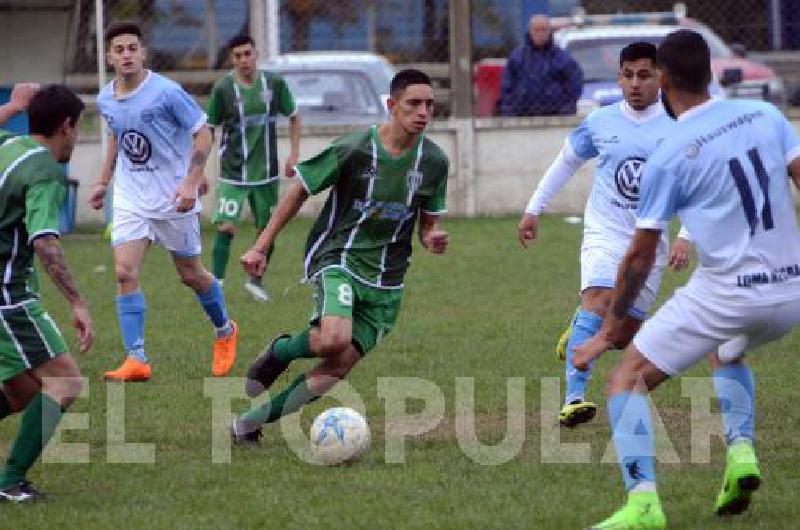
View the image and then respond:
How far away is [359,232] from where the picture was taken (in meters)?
7.59

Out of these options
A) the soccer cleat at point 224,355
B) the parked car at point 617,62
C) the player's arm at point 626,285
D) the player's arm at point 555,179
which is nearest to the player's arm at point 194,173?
the soccer cleat at point 224,355

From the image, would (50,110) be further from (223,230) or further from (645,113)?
(223,230)

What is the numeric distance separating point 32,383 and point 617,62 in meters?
13.6

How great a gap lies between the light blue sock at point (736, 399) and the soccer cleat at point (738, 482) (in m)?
0.14

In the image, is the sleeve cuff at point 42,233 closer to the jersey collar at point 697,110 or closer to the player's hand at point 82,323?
the player's hand at point 82,323

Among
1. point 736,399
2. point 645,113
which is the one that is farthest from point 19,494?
point 645,113

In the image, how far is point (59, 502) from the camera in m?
6.67

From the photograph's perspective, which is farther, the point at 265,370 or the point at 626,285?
the point at 265,370

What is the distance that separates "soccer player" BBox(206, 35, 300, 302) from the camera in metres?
13.6

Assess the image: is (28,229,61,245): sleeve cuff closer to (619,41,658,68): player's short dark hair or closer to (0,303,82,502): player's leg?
(0,303,82,502): player's leg

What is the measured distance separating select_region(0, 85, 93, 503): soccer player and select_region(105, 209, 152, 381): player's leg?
2825 mm

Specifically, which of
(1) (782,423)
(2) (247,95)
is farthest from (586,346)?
(2) (247,95)

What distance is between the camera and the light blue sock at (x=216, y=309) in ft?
33.0

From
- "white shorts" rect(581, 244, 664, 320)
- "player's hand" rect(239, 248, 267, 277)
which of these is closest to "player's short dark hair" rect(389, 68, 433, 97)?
"player's hand" rect(239, 248, 267, 277)
